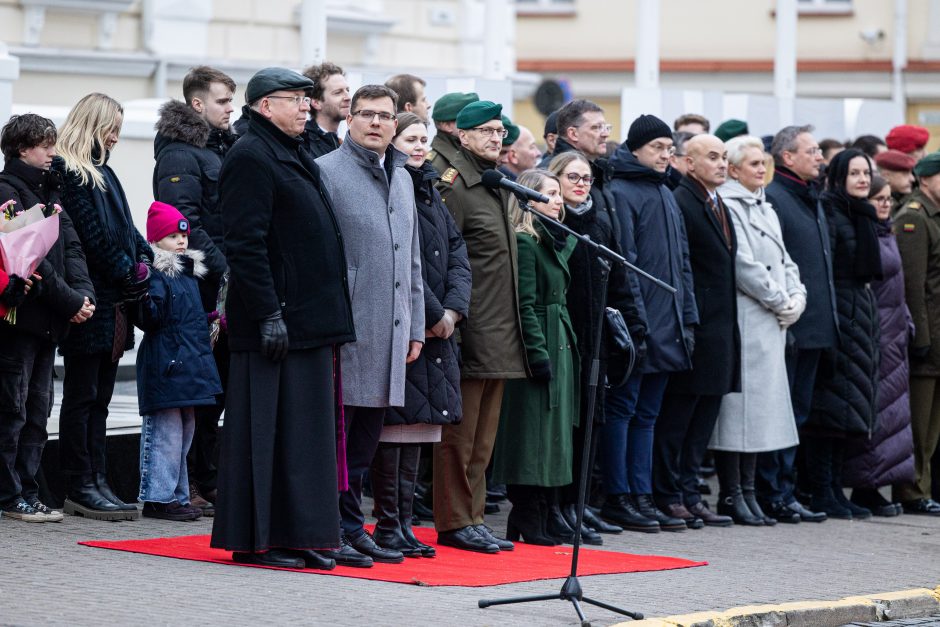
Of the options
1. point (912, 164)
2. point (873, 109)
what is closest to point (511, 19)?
point (873, 109)

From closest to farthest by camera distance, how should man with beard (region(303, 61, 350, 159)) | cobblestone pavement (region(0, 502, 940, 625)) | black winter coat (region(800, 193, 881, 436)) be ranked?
1. cobblestone pavement (region(0, 502, 940, 625))
2. man with beard (region(303, 61, 350, 159))
3. black winter coat (region(800, 193, 881, 436))

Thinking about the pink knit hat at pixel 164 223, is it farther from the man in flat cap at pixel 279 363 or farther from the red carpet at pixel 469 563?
the red carpet at pixel 469 563

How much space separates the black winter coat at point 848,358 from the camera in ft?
39.3

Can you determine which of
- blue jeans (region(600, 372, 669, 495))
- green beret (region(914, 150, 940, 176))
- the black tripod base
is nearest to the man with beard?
blue jeans (region(600, 372, 669, 495))

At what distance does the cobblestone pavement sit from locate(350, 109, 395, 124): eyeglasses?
2096 mm

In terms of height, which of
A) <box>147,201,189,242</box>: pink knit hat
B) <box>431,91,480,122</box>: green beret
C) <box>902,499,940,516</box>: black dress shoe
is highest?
<box>431,91,480,122</box>: green beret

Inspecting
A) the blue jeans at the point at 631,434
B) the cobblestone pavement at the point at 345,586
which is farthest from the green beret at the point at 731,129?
the cobblestone pavement at the point at 345,586

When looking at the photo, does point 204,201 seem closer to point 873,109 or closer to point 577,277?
point 577,277

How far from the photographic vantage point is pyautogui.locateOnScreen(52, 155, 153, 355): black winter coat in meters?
9.30

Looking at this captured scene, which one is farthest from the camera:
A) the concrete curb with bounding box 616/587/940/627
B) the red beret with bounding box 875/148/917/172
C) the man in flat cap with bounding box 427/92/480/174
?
the red beret with bounding box 875/148/917/172

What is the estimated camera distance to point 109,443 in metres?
10.1

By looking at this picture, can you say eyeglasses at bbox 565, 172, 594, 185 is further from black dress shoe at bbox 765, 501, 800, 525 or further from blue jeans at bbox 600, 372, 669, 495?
black dress shoe at bbox 765, 501, 800, 525

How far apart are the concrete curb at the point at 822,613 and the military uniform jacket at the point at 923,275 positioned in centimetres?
356

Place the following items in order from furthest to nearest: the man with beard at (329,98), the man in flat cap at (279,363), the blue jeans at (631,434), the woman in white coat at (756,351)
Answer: the woman in white coat at (756,351) → the blue jeans at (631,434) → the man with beard at (329,98) → the man in flat cap at (279,363)
